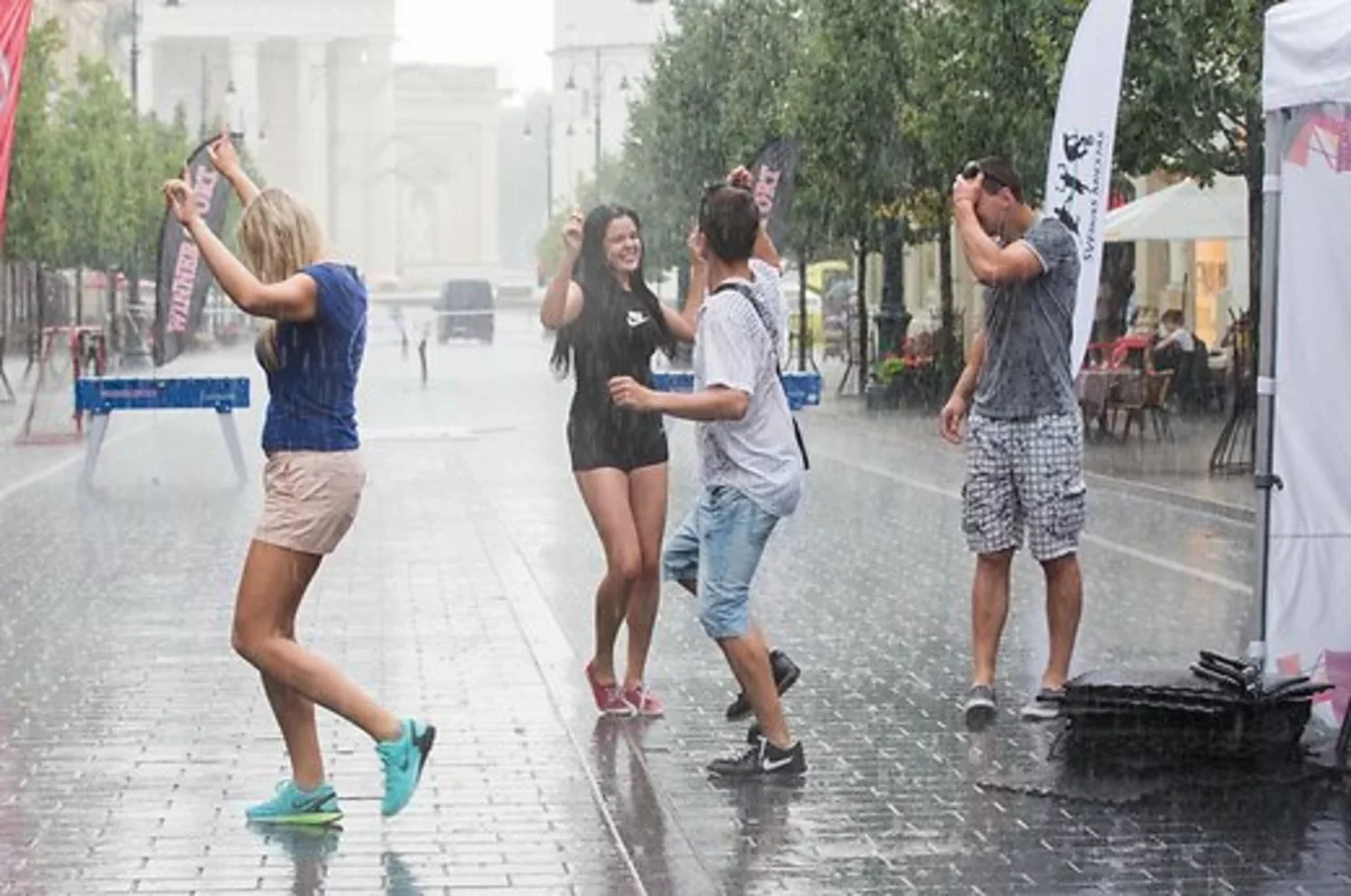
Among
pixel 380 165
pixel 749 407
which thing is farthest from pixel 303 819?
pixel 380 165

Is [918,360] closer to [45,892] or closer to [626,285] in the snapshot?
[626,285]

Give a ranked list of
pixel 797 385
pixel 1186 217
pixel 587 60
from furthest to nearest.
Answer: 1. pixel 587 60
2. pixel 1186 217
3. pixel 797 385

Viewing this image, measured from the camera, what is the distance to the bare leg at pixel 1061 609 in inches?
421

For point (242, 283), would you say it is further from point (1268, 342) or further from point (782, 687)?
point (1268, 342)

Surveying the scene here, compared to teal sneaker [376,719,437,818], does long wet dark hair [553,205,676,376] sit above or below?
above

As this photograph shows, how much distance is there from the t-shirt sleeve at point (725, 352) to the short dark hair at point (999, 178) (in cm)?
143

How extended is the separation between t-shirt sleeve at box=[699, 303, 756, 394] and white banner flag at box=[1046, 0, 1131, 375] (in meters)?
2.87

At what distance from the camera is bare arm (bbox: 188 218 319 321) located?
8320 millimetres

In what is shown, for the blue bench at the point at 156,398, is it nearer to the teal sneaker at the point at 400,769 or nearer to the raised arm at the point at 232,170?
the raised arm at the point at 232,170

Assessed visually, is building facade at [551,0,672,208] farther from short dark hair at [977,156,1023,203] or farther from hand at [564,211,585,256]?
short dark hair at [977,156,1023,203]

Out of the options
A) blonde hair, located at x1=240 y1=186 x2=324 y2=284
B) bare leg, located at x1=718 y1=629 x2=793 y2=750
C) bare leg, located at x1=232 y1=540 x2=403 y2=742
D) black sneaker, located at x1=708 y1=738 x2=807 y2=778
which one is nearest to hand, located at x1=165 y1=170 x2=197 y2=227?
blonde hair, located at x1=240 y1=186 x2=324 y2=284

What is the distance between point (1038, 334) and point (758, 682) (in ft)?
5.66

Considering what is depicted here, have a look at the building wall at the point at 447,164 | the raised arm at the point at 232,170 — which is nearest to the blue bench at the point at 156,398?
the raised arm at the point at 232,170

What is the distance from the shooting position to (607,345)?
10.6 metres
